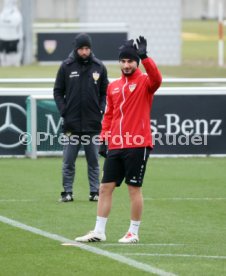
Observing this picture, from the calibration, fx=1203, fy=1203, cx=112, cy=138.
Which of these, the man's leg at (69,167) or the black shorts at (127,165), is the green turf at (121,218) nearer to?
the man's leg at (69,167)

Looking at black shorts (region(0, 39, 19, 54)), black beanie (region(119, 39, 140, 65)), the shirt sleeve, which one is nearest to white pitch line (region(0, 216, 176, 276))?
the shirt sleeve

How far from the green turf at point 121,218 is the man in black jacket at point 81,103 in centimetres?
39

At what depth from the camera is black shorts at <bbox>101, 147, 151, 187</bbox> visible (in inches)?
436

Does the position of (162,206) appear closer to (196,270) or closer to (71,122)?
(71,122)

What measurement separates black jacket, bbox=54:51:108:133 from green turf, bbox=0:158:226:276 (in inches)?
36.6

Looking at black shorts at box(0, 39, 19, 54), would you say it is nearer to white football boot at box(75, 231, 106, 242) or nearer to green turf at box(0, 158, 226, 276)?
green turf at box(0, 158, 226, 276)

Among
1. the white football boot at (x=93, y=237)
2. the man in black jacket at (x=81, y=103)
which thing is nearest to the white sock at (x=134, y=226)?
the white football boot at (x=93, y=237)

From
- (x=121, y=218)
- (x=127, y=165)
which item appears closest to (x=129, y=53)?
(x=127, y=165)

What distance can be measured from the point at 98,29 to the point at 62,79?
90.5 ft

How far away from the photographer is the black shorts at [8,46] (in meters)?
41.8

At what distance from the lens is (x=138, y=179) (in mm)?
11070

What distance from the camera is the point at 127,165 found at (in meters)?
11.1

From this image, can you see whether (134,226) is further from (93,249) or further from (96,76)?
(96,76)

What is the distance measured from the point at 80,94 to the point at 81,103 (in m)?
0.11
